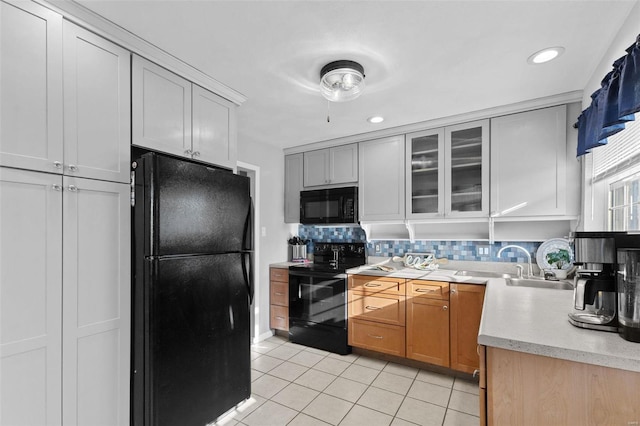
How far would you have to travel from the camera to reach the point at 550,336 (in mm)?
1200

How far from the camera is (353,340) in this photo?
10.5 ft

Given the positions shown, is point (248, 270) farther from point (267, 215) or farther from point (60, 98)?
point (267, 215)

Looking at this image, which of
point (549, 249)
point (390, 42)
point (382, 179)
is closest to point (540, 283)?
point (549, 249)

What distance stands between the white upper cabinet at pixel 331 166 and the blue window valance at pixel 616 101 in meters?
2.12

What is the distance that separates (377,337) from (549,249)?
1772 millimetres

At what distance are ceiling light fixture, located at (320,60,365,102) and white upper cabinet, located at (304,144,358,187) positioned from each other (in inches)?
56.7

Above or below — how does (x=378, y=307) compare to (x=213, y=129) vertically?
below

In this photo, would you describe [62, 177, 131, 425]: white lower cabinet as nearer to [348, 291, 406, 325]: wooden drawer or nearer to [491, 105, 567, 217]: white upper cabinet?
[348, 291, 406, 325]: wooden drawer

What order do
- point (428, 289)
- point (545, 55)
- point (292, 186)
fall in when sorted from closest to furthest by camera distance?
point (545, 55)
point (428, 289)
point (292, 186)

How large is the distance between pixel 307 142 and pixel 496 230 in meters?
2.36

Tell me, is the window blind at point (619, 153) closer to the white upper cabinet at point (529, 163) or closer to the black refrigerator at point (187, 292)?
the white upper cabinet at point (529, 163)

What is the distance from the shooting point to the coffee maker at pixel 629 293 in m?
1.12

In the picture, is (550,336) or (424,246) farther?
(424,246)

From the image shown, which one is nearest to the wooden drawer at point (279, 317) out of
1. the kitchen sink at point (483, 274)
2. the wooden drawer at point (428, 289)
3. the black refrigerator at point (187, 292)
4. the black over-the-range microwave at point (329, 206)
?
the black over-the-range microwave at point (329, 206)
